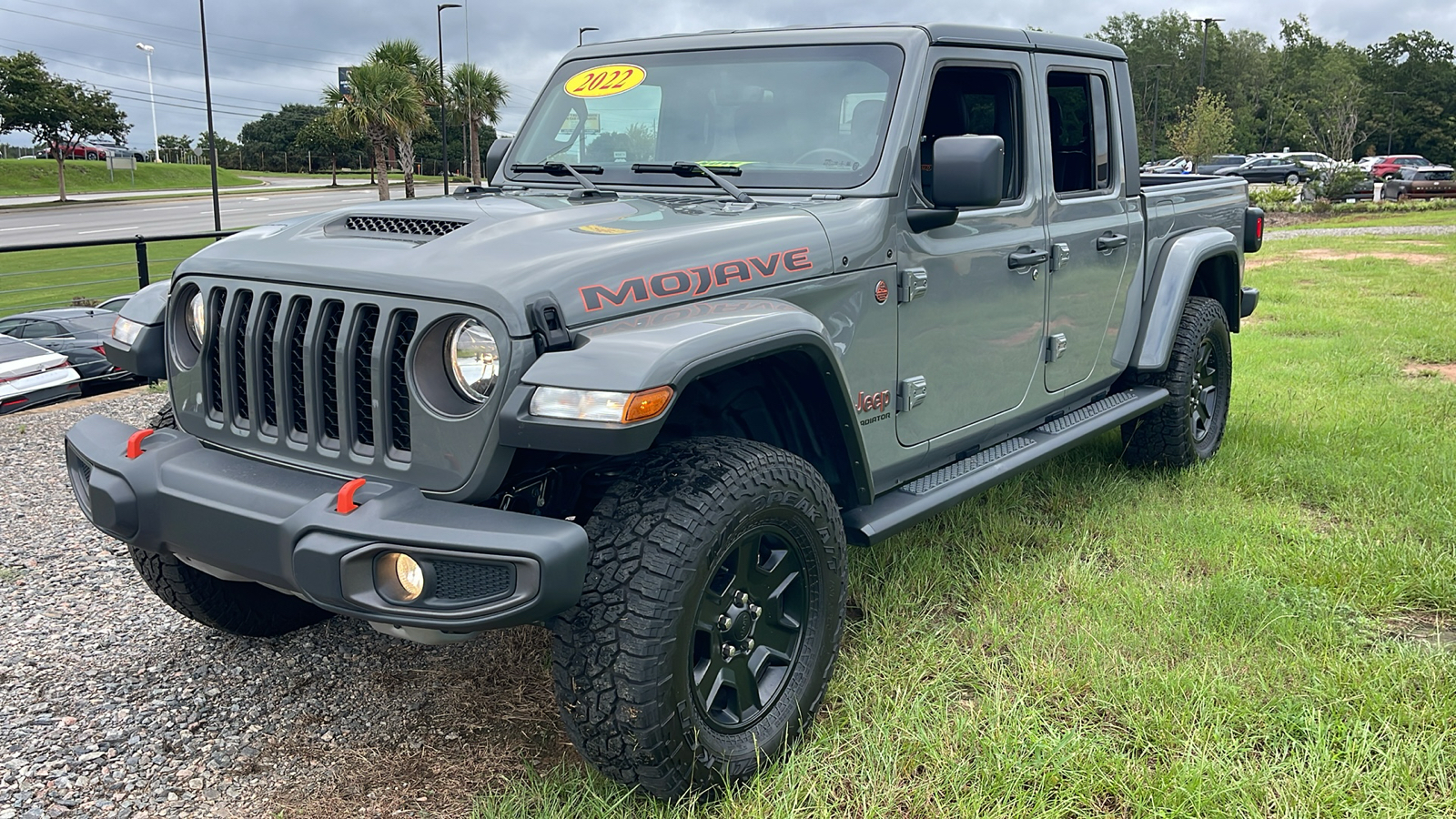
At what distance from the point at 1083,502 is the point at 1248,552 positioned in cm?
89

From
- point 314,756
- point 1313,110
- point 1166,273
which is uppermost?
point 1313,110

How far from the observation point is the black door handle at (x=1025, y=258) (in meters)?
3.86

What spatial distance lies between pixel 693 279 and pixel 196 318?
1390 mm

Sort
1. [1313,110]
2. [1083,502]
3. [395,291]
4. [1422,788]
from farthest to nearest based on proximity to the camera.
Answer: [1313,110], [1083,502], [1422,788], [395,291]

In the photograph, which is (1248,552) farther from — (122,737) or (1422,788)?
(122,737)

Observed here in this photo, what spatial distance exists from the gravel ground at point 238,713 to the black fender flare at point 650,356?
3.65 ft

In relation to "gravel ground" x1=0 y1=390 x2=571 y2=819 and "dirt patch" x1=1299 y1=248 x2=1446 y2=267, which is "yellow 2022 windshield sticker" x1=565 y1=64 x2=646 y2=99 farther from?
"dirt patch" x1=1299 y1=248 x2=1446 y2=267

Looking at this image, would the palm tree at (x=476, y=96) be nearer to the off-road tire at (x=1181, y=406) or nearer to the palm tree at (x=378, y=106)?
the palm tree at (x=378, y=106)

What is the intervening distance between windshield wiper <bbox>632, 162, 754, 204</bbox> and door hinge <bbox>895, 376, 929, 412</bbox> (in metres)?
0.73

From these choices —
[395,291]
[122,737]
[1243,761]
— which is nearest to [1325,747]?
[1243,761]

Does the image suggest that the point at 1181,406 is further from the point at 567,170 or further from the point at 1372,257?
the point at 1372,257

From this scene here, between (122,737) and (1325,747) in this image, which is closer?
(1325,747)

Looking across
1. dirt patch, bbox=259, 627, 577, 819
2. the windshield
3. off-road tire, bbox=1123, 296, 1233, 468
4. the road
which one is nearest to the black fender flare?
the windshield

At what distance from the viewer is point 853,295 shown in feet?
10.4
